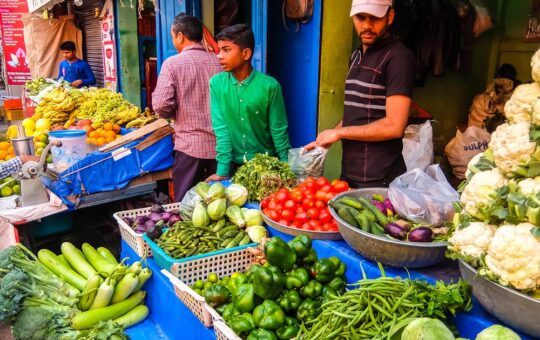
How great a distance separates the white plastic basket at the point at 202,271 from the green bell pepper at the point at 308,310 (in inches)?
17.5

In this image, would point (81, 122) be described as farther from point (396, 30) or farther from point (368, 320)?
point (368, 320)

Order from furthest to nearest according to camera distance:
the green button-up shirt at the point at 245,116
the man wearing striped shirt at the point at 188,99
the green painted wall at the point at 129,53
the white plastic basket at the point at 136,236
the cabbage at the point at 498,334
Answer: the green painted wall at the point at 129,53 < the man wearing striped shirt at the point at 188,99 < the green button-up shirt at the point at 245,116 < the white plastic basket at the point at 136,236 < the cabbage at the point at 498,334

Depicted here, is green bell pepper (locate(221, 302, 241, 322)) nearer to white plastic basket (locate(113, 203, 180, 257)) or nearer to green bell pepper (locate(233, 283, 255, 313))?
green bell pepper (locate(233, 283, 255, 313))

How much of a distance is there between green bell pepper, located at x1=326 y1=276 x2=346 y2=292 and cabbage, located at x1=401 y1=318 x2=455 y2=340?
63 centimetres

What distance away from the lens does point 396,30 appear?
193 inches

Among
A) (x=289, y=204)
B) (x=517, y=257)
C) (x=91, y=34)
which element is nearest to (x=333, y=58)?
(x=289, y=204)

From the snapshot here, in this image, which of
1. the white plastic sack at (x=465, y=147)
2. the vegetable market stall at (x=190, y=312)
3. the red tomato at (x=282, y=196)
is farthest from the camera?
the white plastic sack at (x=465, y=147)

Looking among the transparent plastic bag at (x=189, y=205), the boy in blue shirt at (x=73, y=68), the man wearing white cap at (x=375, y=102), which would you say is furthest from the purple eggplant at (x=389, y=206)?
the boy in blue shirt at (x=73, y=68)

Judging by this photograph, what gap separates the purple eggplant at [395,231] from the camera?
1922 mm

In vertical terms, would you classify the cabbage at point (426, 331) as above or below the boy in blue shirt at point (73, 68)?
below

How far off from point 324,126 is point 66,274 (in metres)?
2.80

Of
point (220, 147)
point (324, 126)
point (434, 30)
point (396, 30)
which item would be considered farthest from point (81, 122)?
point (434, 30)

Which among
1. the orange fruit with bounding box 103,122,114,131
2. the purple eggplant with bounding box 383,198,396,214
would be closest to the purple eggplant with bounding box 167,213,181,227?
the purple eggplant with bounding box 383,198,396,214

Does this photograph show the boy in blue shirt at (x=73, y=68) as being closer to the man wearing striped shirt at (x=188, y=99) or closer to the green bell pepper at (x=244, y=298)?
the man wearing striped shirt at (x=188, y=99)
